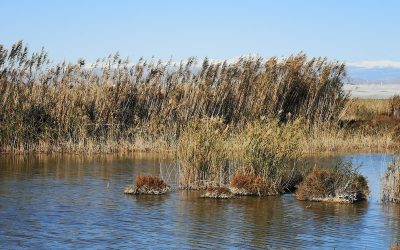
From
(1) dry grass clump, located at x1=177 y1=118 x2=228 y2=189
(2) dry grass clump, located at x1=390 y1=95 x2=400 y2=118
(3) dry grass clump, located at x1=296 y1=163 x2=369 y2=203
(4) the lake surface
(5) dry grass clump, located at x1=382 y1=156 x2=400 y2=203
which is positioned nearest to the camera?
(4) the lake surface

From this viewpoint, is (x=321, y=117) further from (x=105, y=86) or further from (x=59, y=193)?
(x=59, y=193)

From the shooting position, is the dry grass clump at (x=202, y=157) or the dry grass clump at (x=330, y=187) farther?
the dry grass clump at (x=202, y=157)

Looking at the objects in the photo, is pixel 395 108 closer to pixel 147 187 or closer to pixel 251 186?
pixel 251 186

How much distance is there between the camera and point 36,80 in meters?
35.1

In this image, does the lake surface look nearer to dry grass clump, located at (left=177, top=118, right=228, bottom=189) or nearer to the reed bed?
dry grass clump, located at (left=177, top=118, right=228, bottom=189)

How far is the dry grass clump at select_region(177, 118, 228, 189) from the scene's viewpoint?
23.3m

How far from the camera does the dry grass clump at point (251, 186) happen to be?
22703 mm

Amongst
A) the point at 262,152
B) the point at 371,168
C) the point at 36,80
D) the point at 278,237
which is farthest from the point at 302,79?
the point at 278,237

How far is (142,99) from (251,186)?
49.0 feet

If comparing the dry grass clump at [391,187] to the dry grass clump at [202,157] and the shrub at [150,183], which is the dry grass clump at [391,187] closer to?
the dry grass clump at [202,157]

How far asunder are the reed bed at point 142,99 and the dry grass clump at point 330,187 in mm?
10226

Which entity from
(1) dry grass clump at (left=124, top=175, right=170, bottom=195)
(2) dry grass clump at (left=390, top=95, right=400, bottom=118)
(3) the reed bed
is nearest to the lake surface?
(1) dry grass clump at (left=124, top=175, right=170, bottom=195)

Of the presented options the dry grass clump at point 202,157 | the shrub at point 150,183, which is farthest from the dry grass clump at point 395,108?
the shrub at point 150,183

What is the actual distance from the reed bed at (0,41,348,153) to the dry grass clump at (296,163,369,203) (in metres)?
10.2
